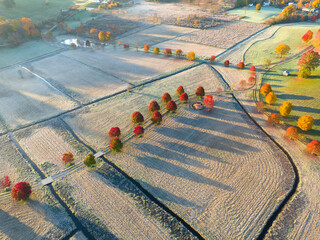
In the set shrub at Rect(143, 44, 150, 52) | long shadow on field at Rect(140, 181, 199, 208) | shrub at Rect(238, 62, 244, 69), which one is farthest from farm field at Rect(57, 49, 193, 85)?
long shadow on field at Rect(140, 181, 199, 208)

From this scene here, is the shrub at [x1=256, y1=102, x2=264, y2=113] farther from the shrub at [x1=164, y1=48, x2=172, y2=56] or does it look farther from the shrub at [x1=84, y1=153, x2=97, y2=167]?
the shrub at [x1=164, y1=48, x2=172, y2=56]

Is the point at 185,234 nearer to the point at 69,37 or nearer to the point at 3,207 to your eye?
the point at 3,207

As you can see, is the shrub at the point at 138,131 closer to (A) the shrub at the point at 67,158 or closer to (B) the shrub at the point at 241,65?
(A) the shrub at the point at 67,158

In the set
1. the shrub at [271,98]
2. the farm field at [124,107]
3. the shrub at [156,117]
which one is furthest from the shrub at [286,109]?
the shrub at [156,117]

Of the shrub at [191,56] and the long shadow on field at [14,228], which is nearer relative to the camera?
the long shadow on field at [14,228]

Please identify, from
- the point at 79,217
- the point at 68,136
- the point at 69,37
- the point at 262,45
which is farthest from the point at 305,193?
the point at 69,37

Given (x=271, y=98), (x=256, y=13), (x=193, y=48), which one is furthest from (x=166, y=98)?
(x=256, y=13)
